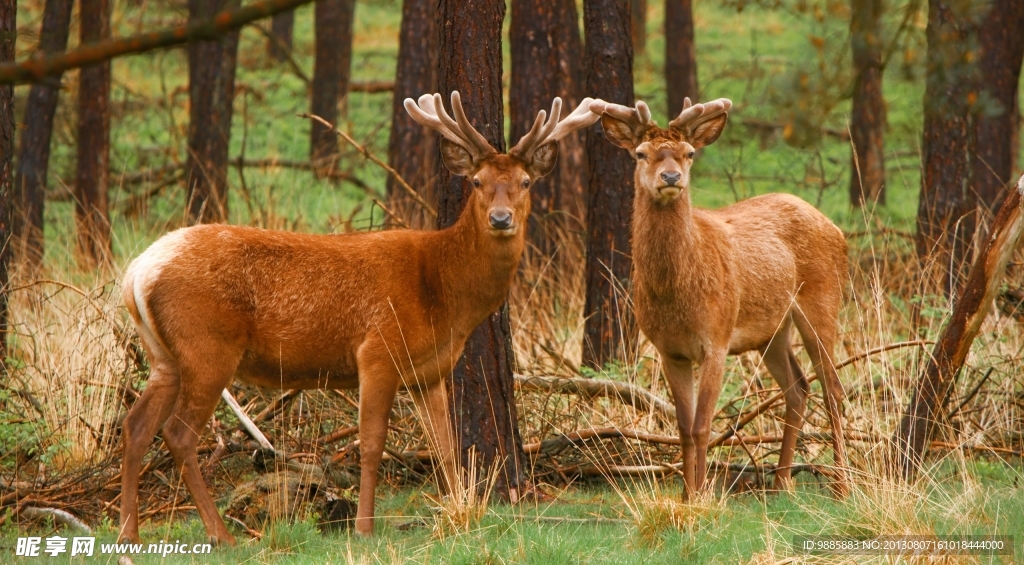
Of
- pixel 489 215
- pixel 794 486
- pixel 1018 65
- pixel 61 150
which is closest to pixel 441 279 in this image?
pixel 489 215

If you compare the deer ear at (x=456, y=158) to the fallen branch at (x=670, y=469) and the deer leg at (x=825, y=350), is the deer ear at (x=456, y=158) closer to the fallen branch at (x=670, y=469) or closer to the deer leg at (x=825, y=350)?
the fallen branch at (x=670, y=469)

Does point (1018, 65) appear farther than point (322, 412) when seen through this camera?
Yes

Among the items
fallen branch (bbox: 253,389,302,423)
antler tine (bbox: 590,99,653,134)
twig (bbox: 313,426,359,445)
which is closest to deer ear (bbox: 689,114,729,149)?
antler tine (bbox: 590,99,653,134)

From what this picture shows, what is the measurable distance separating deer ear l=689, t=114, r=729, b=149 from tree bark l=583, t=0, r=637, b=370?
227 cm

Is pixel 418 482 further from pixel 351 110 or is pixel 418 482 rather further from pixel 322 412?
pixel 351 110

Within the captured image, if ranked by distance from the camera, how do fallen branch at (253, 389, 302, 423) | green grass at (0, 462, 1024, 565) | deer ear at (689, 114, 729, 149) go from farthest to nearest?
1. fallen branch at (253, 389, 302, 423)
2. deer ear at (689, 114, 729, 149)
3. green grass at (0, 462, 1024, 565)

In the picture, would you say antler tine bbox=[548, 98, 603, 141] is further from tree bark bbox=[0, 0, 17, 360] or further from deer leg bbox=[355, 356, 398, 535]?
tree bark bbox=[0, 0, 17, 360]

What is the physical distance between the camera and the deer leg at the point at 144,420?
625 cm

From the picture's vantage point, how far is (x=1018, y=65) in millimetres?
13258

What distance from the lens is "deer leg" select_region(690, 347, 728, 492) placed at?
6.73m

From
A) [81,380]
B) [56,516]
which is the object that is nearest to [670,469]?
[56,516]

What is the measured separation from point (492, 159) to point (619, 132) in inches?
37.7

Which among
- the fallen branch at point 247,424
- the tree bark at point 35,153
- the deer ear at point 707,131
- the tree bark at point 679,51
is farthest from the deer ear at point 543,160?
the tree bark at point 679,51

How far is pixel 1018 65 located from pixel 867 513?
9.60 m
